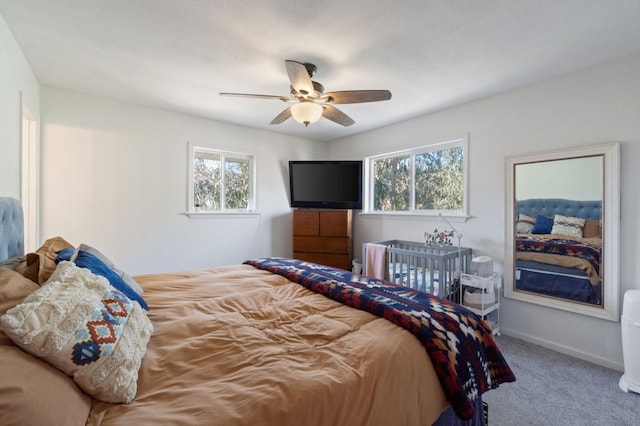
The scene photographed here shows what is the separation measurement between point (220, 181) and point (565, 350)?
4.27 m

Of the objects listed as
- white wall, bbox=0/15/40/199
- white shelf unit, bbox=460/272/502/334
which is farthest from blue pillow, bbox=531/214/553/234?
white wall, bbox=0/15/40/199

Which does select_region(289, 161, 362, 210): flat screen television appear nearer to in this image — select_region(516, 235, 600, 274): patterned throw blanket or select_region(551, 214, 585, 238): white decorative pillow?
select_region(516, 235, 600, 274): patterned throw blanket

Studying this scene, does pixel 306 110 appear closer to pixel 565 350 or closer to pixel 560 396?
pixel 560 396

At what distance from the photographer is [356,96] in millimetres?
2318

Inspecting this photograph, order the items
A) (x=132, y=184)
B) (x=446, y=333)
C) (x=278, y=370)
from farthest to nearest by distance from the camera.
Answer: (x=132, y=184) < (x=446, y=333) < (x=278, y=370)

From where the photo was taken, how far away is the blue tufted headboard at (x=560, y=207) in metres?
2.43

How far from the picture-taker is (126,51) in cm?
223

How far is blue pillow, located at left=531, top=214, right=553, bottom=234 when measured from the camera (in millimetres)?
2678

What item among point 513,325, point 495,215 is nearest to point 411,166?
point 495,215

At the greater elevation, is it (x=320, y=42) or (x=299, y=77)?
(x=320, y=42)

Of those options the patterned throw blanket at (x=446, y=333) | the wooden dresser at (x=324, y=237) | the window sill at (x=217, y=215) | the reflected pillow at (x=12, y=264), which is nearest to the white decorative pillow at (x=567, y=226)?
the patterned throw blanket at (x=446, y=333)

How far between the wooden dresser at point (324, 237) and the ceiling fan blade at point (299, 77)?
228 centimetres

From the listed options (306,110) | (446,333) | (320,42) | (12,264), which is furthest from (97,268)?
(320,42)

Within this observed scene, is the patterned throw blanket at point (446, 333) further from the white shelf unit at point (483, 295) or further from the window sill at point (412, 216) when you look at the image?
the window sill at point (412, 216)
